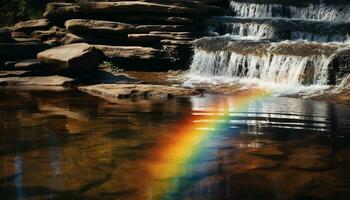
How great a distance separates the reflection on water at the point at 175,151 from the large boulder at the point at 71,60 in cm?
451

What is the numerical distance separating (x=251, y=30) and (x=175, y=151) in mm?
12863

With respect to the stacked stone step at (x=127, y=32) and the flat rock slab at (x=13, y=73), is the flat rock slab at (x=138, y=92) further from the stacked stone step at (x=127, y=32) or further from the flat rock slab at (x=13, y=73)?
the stacked stone step at (x=127, y=32)

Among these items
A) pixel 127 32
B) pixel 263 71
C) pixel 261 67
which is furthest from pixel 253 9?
pixel 263 71

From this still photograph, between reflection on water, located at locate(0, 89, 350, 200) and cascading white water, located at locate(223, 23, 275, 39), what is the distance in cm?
782

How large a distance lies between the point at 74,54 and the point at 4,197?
11216 millimetres

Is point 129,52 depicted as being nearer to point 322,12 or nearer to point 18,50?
point 18,50

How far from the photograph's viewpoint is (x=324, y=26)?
1789cm

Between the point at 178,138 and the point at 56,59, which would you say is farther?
the point at 56,59

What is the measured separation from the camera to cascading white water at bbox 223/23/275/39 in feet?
60.9

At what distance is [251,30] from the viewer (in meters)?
19.1

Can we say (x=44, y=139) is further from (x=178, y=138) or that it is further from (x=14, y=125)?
(x=178, y=138)

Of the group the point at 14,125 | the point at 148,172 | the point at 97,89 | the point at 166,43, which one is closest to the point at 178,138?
the point at 148,172

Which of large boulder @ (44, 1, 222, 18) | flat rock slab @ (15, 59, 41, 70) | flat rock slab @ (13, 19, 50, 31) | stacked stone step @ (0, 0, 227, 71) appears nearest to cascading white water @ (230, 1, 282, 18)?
stacked stone step @ (0, 0, 227, 71)

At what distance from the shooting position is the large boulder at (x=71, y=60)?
15.7 meters
